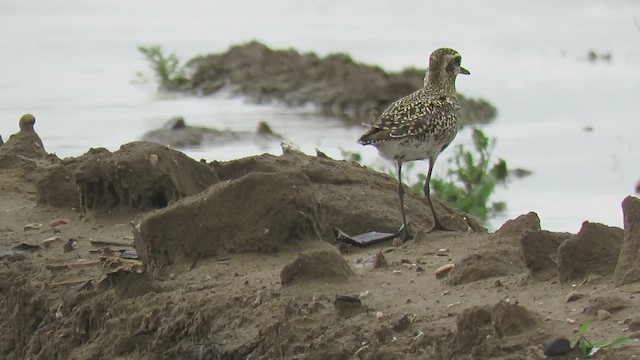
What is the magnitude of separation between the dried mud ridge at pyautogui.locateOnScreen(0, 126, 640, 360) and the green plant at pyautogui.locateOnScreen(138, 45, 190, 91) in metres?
8.55

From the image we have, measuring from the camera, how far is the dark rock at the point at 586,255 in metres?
6.70

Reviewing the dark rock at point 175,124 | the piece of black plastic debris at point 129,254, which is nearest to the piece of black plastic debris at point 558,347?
the piece of black plastic debris at point 129,254

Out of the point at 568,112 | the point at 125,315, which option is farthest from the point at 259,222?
the point at 568,112

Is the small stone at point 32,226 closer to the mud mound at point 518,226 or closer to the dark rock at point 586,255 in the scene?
the mud mound at point 518,226

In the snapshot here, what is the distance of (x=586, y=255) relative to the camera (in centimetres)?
672

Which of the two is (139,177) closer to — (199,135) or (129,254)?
(129,254)

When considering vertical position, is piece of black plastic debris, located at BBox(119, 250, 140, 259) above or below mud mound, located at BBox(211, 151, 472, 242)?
below

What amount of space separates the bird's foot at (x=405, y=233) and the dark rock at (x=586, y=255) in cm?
170

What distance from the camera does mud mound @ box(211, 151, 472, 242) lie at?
8.68 m

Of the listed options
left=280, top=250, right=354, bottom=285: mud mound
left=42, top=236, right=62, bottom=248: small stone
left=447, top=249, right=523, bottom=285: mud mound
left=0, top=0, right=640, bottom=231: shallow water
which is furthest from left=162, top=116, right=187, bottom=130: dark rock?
left=447, top=249, right=523, bottom=285: mud mound

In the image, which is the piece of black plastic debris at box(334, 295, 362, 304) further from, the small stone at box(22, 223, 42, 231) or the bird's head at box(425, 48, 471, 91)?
the bird's head at box(425, 48, 471, 91)

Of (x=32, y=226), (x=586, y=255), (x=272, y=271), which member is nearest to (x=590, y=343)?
(x=586, y=255)

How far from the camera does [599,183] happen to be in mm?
13469

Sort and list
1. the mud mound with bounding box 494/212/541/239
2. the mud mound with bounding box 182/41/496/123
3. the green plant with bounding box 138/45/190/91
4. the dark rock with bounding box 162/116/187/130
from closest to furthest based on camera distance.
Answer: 1. the mud mound with bounding box 494/212/541/239
2. the dark rock with bounding box 162/116/187/130
3. the mud mound with bounding box 182/41/496/123
4. the green plant with bounding box 138/45/190/91
